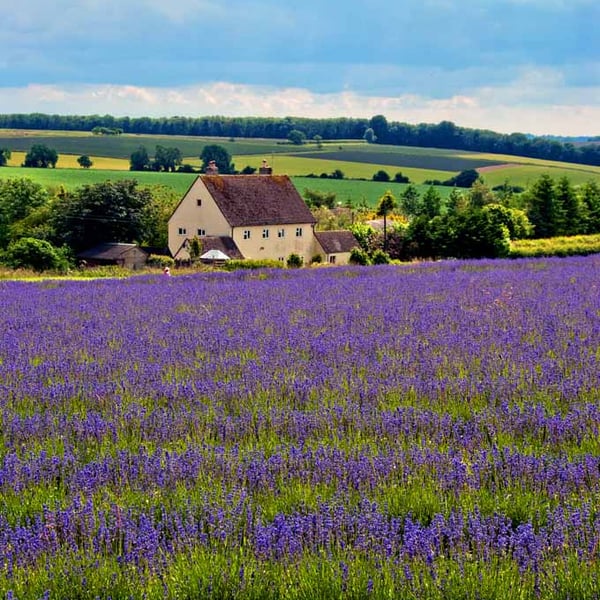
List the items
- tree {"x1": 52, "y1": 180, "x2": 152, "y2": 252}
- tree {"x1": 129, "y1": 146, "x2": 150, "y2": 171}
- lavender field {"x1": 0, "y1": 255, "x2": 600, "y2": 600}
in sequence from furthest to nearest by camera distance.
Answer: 1. tree {"x1": 129, "y1": 146, "x2": 150, "y2": 171}
2. tree {"x1": 52, "y1": 180, "x2": 152, "y2": 252}
3. lavender field {"x1": 0, "y1": 255, "x2": 600, "y2": 600}

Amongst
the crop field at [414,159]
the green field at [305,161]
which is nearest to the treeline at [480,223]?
the green field at [305,161]

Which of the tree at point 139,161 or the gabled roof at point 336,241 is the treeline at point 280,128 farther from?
the gabled roof at point 336,241

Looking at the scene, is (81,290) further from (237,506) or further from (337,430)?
(237,506)

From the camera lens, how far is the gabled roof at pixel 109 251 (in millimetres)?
53219

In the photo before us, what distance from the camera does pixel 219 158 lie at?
331ft

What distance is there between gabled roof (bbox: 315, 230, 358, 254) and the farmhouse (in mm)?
72

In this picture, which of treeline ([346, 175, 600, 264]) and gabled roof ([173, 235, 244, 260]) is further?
gabled roof ([173, 235, 244, 260])

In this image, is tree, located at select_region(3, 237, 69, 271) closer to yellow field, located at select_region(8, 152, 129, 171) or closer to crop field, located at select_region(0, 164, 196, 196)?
crop field, located at select_region(0, 164, 196, 196)

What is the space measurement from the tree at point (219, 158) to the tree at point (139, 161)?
7.48 metres

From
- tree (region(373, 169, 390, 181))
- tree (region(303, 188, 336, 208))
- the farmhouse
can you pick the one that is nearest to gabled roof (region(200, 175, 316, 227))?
the farmhouse

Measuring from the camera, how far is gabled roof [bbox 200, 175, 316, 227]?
45.4 m

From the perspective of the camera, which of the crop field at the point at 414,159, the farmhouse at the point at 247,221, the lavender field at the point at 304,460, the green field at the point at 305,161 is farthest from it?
the crop field at the point at 414,159

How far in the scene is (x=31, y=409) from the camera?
600cm

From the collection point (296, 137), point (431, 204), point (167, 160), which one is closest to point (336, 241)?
point (431, 204)
